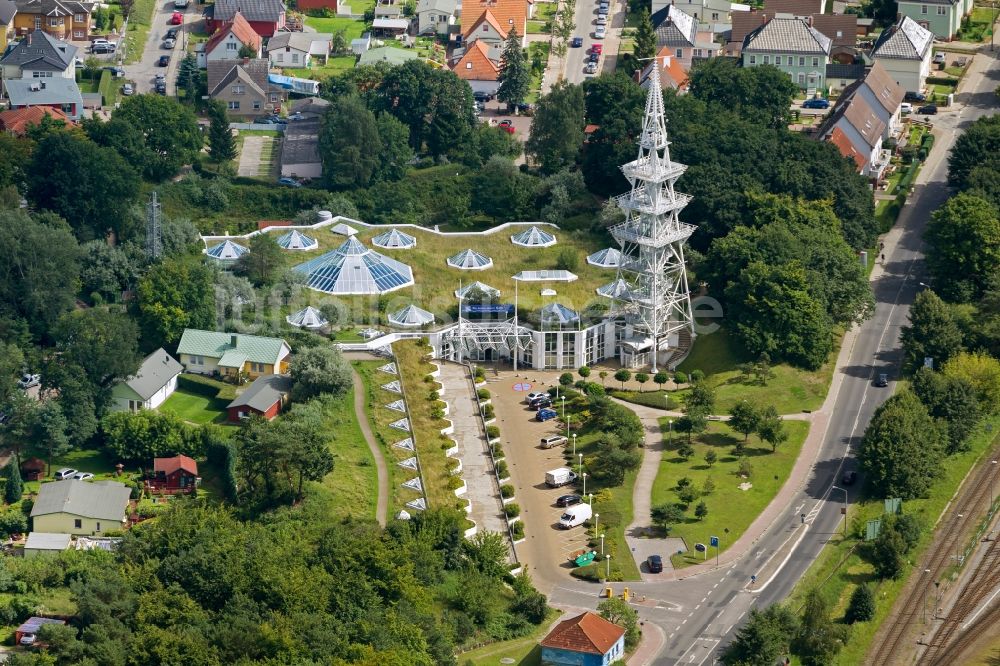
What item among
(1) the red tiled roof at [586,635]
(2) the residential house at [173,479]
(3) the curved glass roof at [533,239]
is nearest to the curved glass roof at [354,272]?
(3) the curved glass roof at [533,239]

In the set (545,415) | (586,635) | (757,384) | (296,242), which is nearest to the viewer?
(586,635)

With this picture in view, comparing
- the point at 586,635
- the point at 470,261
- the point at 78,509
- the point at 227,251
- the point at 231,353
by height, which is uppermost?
the point at 227,251

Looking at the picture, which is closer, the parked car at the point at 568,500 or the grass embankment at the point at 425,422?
the grass embankment at the point at 425,422

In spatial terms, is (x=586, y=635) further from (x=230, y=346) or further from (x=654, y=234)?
(x=654, y=234)

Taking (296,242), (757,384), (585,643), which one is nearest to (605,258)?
(757,384)

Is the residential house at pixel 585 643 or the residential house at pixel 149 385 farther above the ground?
the residential house at pixel 149 385

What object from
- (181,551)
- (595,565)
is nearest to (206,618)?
(181,551)

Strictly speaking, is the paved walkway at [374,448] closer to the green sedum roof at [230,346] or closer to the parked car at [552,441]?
the green sedum roof at [230,346]

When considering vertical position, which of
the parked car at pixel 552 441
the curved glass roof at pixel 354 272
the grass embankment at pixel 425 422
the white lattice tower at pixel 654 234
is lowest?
the parked car at pixel 552 441
